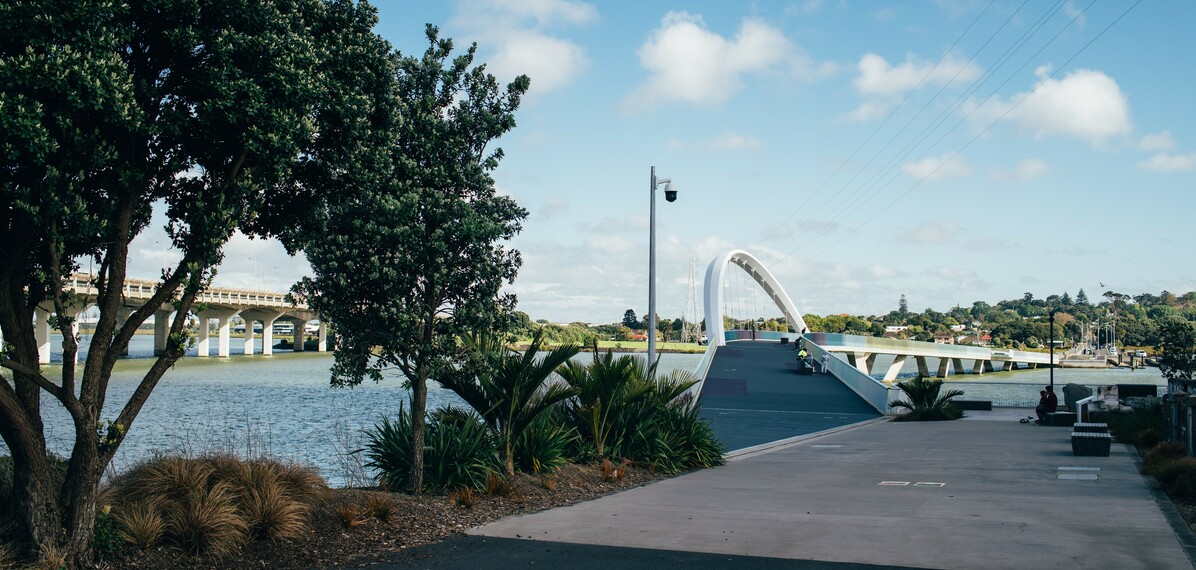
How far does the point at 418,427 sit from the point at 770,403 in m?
24.2

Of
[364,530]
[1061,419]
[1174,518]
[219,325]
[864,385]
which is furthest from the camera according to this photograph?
[219,325]

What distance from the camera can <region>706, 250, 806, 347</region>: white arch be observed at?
83006 millimetres

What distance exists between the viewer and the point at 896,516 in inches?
427

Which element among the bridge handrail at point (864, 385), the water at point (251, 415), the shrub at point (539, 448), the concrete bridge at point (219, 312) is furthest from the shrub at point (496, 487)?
the concrete bridge at point (219, 312)

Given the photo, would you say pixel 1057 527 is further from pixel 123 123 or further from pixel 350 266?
pixel 123 123

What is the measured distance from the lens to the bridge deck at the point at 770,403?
2525 cm

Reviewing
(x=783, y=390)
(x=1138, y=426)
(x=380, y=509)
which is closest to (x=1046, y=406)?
(x=1138, y=426)

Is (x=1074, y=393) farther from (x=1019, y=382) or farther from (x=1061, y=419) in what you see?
(x=1019, y=382)

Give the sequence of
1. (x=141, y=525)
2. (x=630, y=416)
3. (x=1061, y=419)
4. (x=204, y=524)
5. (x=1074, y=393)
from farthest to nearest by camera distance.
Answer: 1. (x=1074, y=393)
2. (x=1061, y=419)
3. (x=630, y=416)
4. (x=204, y=524)
5. (x=141, y=525)

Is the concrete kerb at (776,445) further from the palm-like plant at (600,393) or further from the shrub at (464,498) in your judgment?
the shrub at (464,498)

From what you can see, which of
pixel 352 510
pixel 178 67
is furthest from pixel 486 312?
pixel 178 67

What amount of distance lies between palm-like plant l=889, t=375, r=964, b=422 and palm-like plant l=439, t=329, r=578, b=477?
19.7 metres

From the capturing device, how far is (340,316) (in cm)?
1051

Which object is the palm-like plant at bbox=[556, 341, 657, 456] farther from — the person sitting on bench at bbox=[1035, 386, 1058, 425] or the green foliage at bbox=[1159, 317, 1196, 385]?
the green foliage at bbox=[1159, 317, 1196, 385]
